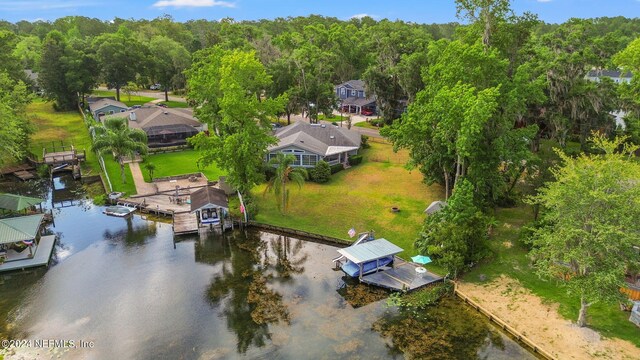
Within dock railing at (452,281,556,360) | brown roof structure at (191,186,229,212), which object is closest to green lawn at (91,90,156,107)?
brown roof structure at (191,186,229,212)

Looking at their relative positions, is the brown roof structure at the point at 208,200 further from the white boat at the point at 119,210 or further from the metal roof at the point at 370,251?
the metal roof at the point at 370,251

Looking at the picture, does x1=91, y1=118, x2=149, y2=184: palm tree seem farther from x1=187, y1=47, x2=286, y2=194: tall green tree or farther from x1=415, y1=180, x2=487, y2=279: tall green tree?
x1=415, y1=180, x2=487, y2=279: tall green tree

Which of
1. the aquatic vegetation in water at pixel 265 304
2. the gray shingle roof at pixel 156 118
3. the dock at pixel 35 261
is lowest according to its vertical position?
the aquatic vegetation in water at pixel 265 304

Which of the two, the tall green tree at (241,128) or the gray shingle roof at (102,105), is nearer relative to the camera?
the tall green tree at (241,128)

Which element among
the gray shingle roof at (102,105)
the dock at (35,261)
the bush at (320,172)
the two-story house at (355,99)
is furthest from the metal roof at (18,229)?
the two-story house at (355,99)

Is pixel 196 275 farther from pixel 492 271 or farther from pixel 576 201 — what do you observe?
pixel 576 201

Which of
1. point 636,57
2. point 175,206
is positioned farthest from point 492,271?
point 636,57
